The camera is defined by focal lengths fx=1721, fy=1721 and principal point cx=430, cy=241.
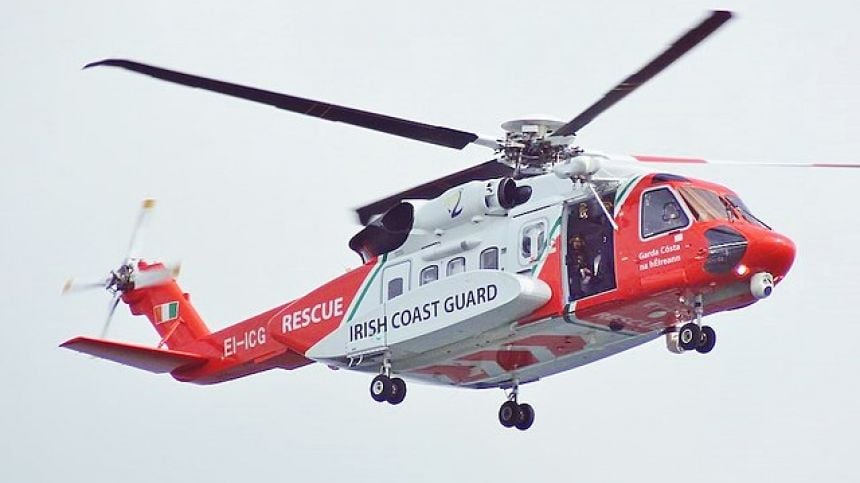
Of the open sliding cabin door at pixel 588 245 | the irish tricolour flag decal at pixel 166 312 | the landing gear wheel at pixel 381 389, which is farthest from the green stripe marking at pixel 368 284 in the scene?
the irish tricolour flag decal at pixel 166 312

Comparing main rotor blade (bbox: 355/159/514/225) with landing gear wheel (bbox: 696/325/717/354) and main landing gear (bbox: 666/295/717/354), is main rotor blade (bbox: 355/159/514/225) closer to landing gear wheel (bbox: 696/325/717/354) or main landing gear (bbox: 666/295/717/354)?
main landing gear (bbox: 666/295/717/354)

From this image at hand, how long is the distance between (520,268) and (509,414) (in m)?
2.50

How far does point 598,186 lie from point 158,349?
664 cm

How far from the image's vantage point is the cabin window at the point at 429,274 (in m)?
19.6

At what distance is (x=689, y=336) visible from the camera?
58.5 ft

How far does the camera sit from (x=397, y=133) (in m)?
18.3

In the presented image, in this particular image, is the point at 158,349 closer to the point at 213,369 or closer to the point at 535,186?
the point at 213,369

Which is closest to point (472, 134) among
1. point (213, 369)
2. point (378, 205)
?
point (378, 205)

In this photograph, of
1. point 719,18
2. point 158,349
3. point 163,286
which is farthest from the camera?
point 163,286

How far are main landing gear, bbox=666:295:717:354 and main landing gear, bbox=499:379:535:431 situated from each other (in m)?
2.86

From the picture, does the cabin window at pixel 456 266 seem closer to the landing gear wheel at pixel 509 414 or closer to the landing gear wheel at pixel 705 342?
the landing gear wheel at pixel 509 414

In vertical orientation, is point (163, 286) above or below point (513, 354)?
above

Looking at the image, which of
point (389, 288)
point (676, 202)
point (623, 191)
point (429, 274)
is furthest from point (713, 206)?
Result: point (389, 288)

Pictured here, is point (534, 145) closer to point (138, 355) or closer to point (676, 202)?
point (676, 202)
